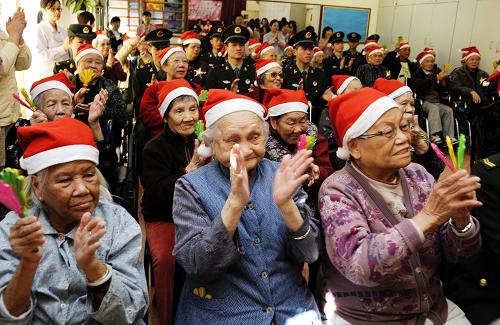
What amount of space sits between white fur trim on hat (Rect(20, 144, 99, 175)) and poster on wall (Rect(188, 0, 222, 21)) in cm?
1046

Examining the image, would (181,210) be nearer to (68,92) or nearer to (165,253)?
(165,253)

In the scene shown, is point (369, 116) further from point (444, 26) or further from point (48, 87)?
point (444, 26)

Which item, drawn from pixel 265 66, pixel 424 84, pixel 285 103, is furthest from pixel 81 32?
pixel 424 84

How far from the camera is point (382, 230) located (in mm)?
1654

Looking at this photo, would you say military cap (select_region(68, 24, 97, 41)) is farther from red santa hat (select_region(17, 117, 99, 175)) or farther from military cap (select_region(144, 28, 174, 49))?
red santa hat (select_region(17, 117, 99, 175))

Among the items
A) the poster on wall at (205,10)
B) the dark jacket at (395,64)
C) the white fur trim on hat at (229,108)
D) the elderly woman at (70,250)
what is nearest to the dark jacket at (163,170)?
the white fur trim on hat at (229,108)

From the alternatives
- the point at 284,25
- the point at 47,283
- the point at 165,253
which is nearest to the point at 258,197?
the point at 165,253

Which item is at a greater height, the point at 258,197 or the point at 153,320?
the point at 258,197

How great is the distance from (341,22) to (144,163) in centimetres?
1017

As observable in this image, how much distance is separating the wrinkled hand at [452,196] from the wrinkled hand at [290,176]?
0.40m

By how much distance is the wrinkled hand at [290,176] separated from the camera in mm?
1521

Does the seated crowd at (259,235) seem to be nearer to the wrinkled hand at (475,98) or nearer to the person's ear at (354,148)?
the person's ear at (354,148)

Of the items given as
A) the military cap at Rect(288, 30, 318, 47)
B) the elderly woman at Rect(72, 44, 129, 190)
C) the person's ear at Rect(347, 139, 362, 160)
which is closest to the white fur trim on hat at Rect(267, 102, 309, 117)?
the person's ear at Rect(347, 139, 362, 160)

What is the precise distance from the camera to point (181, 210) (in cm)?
176
